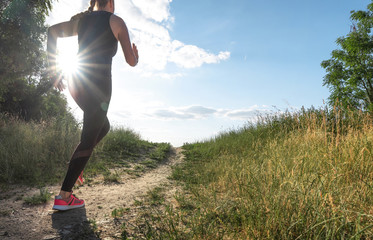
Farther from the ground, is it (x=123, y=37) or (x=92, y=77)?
(x=123, y=37)

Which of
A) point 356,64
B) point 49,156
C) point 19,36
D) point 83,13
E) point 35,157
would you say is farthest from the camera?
point 356,64

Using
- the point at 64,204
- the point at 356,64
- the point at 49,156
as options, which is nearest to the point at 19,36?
the point at 49,156

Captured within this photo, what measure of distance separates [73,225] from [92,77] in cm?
172

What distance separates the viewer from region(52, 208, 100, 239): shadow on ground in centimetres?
219

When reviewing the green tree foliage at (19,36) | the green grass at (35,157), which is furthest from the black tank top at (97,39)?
the green tree foliage at (19,36)

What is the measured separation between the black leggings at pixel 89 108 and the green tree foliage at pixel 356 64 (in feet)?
62.2

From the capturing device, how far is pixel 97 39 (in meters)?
2.79

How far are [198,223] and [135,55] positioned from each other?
2.23 metres

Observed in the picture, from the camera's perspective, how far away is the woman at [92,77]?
8.98 ft

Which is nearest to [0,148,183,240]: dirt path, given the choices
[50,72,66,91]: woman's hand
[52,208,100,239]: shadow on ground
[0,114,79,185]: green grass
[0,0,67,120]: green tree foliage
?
[52,208,100,239]: shadow on ground

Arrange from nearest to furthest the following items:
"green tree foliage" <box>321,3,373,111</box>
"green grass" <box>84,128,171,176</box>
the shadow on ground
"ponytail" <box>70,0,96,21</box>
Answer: the shadow on ground, "ponytail" <box>70,0,96,21</box>, "green grass" <box>84,128,171,176</box>, "green tree foliage" <box>321,3,373,111</box>

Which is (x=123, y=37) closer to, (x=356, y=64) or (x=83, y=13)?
(x=83, y=13)

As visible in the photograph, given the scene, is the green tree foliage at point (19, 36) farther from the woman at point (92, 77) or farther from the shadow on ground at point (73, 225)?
the shadow on ground at point (73, 225)

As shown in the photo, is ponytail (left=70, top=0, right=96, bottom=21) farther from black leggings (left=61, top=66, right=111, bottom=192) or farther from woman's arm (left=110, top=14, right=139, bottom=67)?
black leggings (left=61, top=66, right=111, bottom=192)
